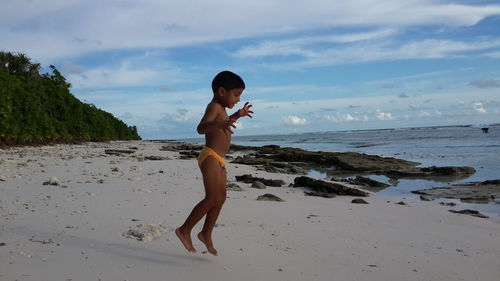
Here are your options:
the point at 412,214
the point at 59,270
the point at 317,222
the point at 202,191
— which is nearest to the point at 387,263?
the point at 317,222

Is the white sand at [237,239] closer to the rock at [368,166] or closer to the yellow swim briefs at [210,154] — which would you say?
the yellow swim briefs at [210,154]

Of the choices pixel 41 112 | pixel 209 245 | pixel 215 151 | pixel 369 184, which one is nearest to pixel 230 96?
pixel 215 151

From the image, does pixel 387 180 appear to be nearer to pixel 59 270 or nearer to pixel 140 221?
pixel 140 221

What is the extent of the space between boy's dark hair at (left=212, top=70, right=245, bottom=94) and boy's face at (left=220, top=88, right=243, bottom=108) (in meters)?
0.03

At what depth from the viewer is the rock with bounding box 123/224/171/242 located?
4.14 metres

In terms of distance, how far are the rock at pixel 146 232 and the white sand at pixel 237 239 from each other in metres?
0.06

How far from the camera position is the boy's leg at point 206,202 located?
12.2ft

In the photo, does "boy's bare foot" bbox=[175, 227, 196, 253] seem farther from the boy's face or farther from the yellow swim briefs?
the boy's face

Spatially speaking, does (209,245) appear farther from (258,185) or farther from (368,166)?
(368,166)

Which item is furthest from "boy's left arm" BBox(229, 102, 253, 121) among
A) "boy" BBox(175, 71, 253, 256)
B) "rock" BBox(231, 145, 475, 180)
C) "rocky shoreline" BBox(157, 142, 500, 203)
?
"rock" BBox(231, 145, 475, 180)

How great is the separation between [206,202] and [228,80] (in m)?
1.07

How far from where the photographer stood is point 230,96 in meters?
3.91

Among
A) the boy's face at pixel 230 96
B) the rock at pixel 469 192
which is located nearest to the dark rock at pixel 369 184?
the rock at pixel 469 192

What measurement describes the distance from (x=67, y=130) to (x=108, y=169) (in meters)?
16.0
